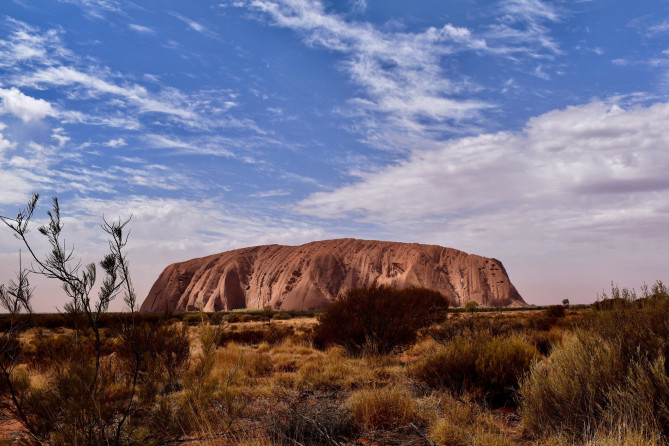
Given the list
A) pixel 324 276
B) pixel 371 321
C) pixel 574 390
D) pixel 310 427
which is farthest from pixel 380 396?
pixel 324 276

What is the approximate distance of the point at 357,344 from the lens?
12.9 meters

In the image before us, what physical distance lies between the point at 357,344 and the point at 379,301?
1483 millimetres

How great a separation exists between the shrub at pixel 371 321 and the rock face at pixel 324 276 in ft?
201

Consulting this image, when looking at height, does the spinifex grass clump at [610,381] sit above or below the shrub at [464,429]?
above

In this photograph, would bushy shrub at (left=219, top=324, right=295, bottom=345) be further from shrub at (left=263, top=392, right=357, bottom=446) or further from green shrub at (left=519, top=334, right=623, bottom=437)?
green shrub at (left=519, top=334, right=623, bottom=437)

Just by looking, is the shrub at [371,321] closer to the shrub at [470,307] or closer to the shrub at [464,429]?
the shrub at [464,429]

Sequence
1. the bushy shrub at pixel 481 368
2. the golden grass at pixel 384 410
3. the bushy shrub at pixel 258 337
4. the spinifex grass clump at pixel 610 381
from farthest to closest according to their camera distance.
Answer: the bushy shrub at pixel 258 337 → the bushy shrub at pixel 481 368 → the golden grass at pixel 384 410 → the spinifex grass clump at pixel 610 381

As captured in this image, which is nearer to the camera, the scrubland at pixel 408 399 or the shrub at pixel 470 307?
the scrubland at pixel 408 399

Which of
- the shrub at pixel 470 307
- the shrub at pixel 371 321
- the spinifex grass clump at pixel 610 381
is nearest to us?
the spinifex grass clump at pixel 610 381

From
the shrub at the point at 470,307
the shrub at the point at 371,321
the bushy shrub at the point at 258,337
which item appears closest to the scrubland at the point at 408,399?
the shrub at the point at 371,321

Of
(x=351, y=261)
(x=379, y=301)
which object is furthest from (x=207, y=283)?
(x=379, y=301)

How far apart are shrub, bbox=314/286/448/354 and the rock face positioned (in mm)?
61191

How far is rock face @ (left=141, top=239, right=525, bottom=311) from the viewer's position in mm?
79000

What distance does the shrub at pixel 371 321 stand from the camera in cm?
1276
